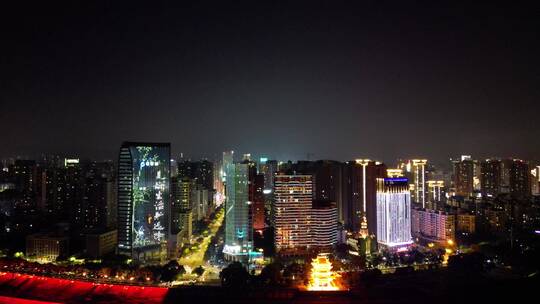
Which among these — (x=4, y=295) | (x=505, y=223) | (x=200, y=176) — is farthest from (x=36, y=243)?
(x=505, y=223)

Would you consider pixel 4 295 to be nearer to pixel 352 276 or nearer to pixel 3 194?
pixel 352 276

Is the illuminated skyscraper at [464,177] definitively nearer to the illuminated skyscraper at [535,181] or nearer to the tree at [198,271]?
the illuminated skyscraper at [535,181]

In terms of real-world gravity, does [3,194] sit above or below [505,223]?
above

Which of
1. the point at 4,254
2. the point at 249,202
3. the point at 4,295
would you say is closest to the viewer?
the point at 4,295

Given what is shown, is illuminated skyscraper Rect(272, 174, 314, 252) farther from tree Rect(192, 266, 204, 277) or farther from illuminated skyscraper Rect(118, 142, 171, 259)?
illuminated skyscraper Rect(118, 142, 171, 259)

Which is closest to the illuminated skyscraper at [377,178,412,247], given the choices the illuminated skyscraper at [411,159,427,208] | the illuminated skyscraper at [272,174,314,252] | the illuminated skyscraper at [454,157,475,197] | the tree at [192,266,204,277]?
the illuminated skyscraper at [272,174,314,252]

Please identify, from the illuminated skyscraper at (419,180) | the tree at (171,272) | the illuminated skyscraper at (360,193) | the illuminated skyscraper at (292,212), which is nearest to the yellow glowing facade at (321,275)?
the tree at (171,272)

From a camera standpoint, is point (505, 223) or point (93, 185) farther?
point (505, 223)
